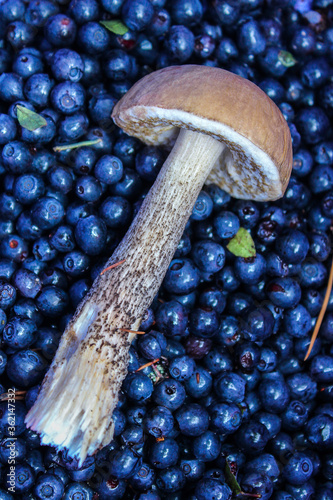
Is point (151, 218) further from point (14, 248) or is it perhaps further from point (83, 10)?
point (83, 10)

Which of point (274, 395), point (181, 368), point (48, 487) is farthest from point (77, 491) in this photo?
point (274, 395)

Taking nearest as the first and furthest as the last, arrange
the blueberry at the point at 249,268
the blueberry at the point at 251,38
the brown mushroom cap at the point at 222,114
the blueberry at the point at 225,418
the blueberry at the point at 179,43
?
1. the brown mushroom cap at the point at 222,114
2. the blueberry at the point at 225,418
3. the blueberry at the point at 249,268
4. the blueberry at the point at 179,43
5. the blueberry at the point at 251,38

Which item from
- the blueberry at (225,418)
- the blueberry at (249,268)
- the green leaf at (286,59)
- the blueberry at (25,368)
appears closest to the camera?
the blueberry at (25,368)

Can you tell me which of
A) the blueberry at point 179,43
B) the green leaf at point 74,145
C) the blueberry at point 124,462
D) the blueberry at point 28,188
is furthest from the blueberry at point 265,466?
the blueberry at point 179,43

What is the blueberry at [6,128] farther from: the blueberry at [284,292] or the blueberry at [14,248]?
the blueberry at [284,292]

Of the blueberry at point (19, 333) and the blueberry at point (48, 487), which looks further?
the blueberry at point (19, 333)

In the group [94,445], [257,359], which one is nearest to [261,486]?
[257,359]

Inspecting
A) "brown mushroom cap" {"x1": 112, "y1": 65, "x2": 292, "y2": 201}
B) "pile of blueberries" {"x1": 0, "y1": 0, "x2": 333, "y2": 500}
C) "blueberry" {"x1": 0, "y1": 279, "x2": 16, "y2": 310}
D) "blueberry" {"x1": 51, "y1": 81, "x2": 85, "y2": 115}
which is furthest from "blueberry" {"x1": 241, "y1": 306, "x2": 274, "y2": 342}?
"blueberry" {"x1": 51, "y1": 81, "x2": 85, "y2": 115}
